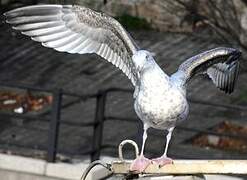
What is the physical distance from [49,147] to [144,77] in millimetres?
4633

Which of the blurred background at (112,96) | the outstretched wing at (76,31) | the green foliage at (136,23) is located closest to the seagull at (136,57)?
the outstretched wing at (76,31)

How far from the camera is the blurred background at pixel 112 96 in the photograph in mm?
7824

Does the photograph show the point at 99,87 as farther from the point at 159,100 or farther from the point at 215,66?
the point at 159,100

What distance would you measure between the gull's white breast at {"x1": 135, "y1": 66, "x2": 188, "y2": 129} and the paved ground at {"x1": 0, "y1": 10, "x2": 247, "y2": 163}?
4.82 metres

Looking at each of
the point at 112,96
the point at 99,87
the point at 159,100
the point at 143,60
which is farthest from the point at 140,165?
the point at 99,87

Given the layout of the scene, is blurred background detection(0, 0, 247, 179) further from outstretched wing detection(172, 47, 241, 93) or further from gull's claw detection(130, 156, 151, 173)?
gull's claw detection(130, 156, 151, 173)

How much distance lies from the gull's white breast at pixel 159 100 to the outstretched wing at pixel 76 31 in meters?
0.27

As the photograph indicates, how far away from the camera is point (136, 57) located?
3.30 meters

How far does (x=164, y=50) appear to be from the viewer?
13945 mm

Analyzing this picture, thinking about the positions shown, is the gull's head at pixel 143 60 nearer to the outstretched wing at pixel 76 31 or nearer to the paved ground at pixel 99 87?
the outstretched wing at pixel 76 31

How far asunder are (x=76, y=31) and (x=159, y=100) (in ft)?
2.36

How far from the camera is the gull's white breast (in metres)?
3.19

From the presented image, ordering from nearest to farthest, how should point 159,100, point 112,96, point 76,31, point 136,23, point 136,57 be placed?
1. point 159,100
2. point 136,57
3. point 76,31
4. point 112,96
5. point 136,23

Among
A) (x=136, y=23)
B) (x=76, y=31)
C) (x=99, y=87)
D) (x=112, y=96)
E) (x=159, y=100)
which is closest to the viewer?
(x=159, y=100)
